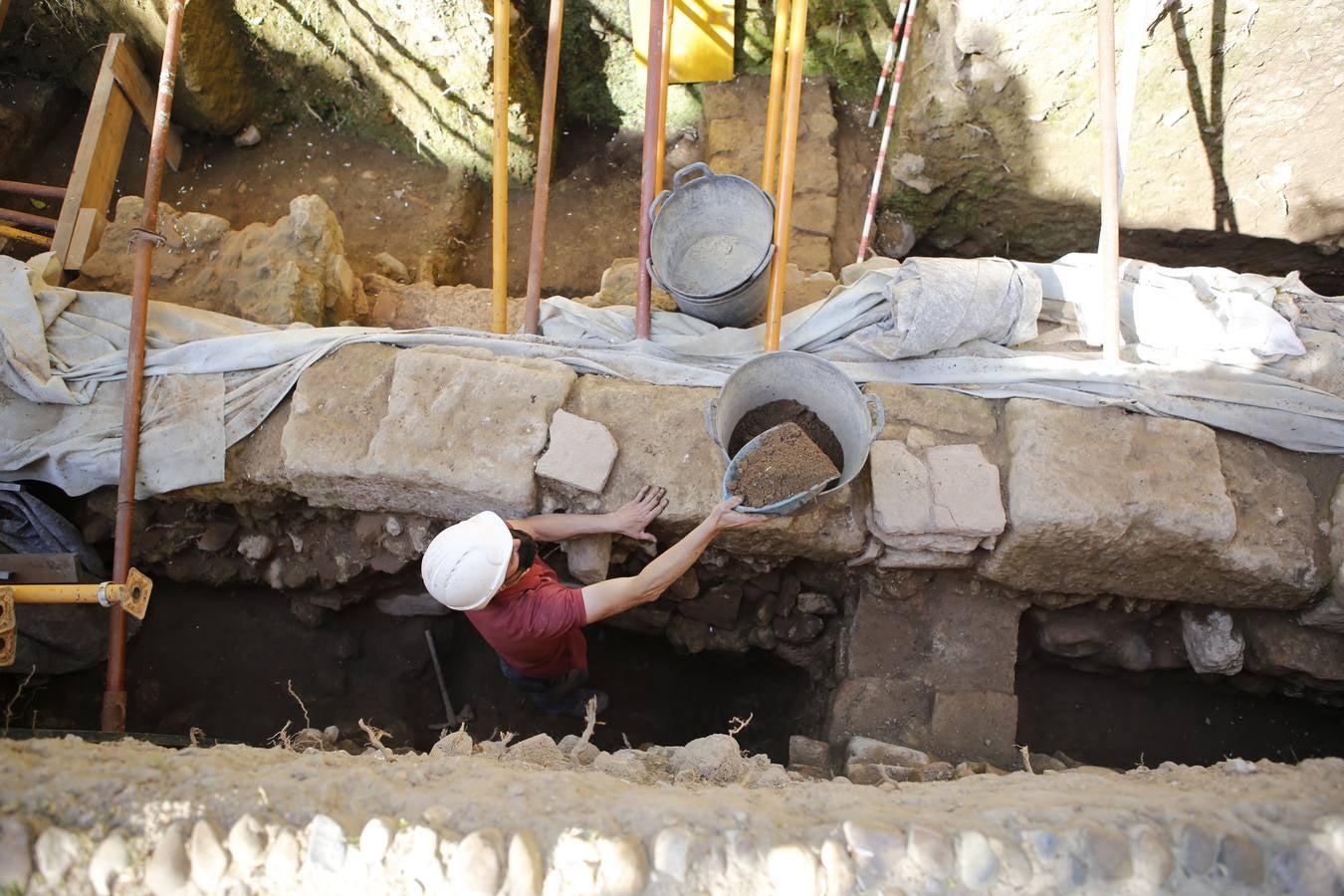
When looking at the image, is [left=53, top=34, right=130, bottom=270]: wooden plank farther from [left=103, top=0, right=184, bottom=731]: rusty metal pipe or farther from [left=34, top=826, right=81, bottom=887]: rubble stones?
A: [left=34, top=826, right=81, bottom=887]: rubble stones

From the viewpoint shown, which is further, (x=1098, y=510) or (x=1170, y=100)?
(x=1170, y=100)

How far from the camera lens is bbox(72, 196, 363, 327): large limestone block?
4012mm

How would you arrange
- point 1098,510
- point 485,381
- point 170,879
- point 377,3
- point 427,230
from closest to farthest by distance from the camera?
point 170,879, point 1098,510, point 485,381, point 377,3, point 427,230

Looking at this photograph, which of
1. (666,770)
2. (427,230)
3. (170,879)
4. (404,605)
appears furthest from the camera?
(427,230)

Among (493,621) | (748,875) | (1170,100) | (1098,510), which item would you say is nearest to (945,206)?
(1170,100)

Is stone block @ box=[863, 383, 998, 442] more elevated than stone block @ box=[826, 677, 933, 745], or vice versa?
stone block @ box=[863, 383, 998, 442]

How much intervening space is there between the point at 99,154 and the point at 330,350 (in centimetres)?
189

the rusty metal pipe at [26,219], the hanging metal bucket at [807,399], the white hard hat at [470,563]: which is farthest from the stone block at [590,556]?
the rusty metal pipe at [26,219]

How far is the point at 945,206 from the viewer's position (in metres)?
4.93

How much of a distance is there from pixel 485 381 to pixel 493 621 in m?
0.90

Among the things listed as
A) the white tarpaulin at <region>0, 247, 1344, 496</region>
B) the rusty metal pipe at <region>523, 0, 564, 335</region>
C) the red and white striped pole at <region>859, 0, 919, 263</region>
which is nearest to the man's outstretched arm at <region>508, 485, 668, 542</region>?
the white tarpaulin at <region>0, 247, 1344, 496</region>

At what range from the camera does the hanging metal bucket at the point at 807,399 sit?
296cm

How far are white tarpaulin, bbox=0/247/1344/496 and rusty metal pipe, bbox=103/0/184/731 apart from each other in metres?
0.08

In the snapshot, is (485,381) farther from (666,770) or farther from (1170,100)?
(1170,100)
